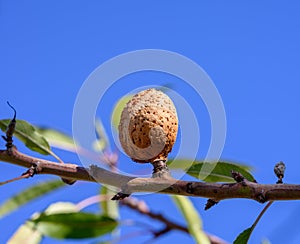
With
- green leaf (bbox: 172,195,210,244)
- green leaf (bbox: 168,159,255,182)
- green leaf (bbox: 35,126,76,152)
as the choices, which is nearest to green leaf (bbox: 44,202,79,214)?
green leaf (bbox: 35,126,76,152)

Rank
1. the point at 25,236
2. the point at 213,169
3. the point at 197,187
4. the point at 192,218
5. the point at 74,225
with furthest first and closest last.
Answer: the point at 192,218 < the point at 25,236 < the point at 74,225 < the point at 213,169 < the point at 197,187

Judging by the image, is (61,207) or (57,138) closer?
(61,207)

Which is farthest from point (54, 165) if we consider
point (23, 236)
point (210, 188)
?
point (23, 236)

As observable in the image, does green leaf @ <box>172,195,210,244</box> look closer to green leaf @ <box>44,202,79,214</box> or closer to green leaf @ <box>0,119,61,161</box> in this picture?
green leaf @ <box>44,202,79,214</box>

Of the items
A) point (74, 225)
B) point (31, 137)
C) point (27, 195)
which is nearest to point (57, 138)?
point (27, 195)

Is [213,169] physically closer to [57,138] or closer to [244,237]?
[244,237]
